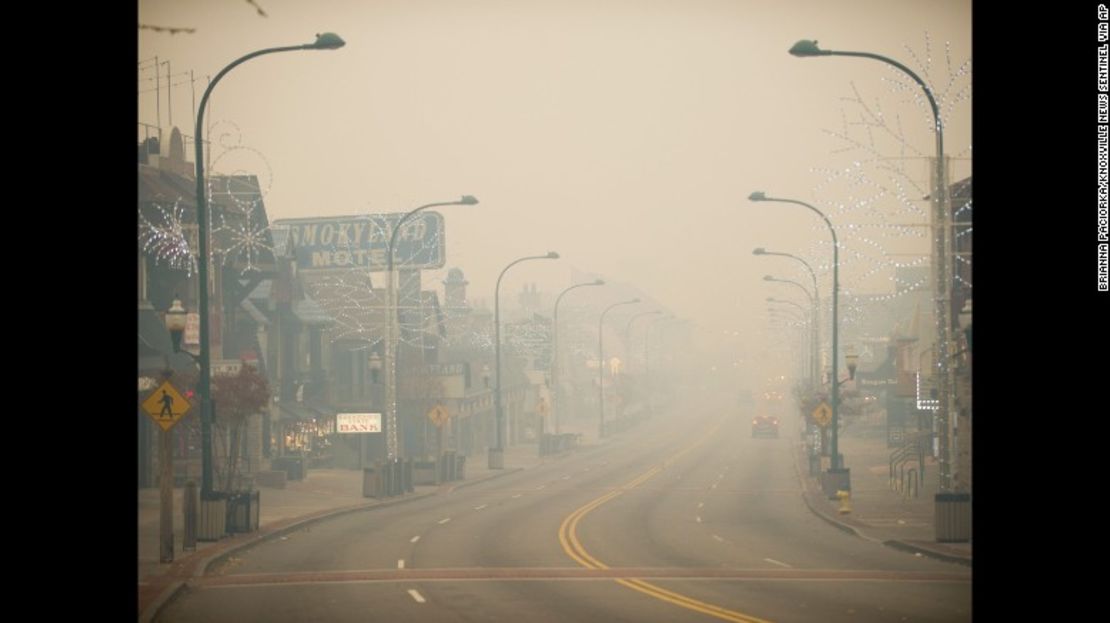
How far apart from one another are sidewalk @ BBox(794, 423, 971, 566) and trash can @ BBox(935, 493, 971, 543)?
23 cm

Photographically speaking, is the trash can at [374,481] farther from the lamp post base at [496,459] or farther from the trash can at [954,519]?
the trash can at [954,519]

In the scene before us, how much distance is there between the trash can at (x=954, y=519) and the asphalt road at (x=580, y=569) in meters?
1.21

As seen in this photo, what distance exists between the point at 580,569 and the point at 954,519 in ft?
30.0

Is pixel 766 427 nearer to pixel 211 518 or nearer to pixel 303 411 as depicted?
pixel 303 411

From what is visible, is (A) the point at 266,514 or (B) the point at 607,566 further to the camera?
(A) the point at 266,514

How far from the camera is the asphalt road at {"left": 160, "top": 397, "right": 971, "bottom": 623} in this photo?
24031 millimetres

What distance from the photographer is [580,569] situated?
101 feet

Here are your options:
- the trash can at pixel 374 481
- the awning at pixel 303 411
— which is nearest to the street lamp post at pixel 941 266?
the trash can at pixel 374 481

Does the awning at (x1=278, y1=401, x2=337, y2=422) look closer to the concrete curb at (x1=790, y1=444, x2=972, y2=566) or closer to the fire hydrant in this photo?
the concrete curb at (x1=790, y1=444, x2=972, y2=566)

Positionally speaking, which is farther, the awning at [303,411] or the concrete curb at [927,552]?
the awning at [303,411]

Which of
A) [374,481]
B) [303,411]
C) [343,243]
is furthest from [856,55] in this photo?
[343,243]

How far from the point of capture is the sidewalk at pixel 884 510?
34.7 meters

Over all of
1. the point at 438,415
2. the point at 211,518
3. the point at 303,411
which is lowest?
the point at 211,518
